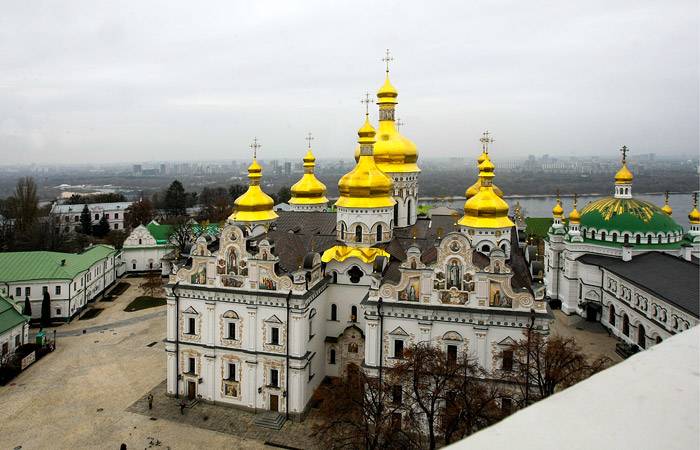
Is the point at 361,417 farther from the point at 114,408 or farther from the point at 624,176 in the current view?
the point at 624,176

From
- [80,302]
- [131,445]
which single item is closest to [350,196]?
[131,445]

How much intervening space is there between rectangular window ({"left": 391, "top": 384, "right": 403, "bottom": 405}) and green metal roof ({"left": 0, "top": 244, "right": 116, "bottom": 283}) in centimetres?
2461

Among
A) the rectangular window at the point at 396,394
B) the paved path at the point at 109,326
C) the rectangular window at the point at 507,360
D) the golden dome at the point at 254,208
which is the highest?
the golden dome at the point at 254,208

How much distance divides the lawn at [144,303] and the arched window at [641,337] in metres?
29.8

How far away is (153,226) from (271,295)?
34751mm

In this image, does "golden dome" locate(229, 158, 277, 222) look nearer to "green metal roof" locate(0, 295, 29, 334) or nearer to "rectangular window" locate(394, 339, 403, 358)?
"rectangular window" locate(394, 339, 403, 358)

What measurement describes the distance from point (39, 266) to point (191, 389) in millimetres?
18409

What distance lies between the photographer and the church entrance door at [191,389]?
21.7 metres

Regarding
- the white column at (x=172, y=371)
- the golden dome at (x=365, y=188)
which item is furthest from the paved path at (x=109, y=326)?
the golden dome at (x=365, y=188)

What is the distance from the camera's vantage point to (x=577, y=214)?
110 ft

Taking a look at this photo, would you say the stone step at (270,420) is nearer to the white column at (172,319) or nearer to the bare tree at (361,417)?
the bare tree at (361,417)

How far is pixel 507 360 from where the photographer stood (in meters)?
18.2

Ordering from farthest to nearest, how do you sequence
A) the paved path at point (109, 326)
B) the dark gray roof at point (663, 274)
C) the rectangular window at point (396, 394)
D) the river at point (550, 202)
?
the river at point (550, 202), the paved path at point (109, 326), the dark gray roof at point (663, 274), the rectangular window at point (396, 394)

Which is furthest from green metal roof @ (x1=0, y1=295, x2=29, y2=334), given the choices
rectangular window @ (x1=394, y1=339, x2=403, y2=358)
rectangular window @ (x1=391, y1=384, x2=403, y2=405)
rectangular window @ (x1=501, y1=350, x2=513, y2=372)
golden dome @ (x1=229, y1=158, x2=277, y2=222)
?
rectangular window @ (x1=501, y1=350, x2=513, y2=372)
